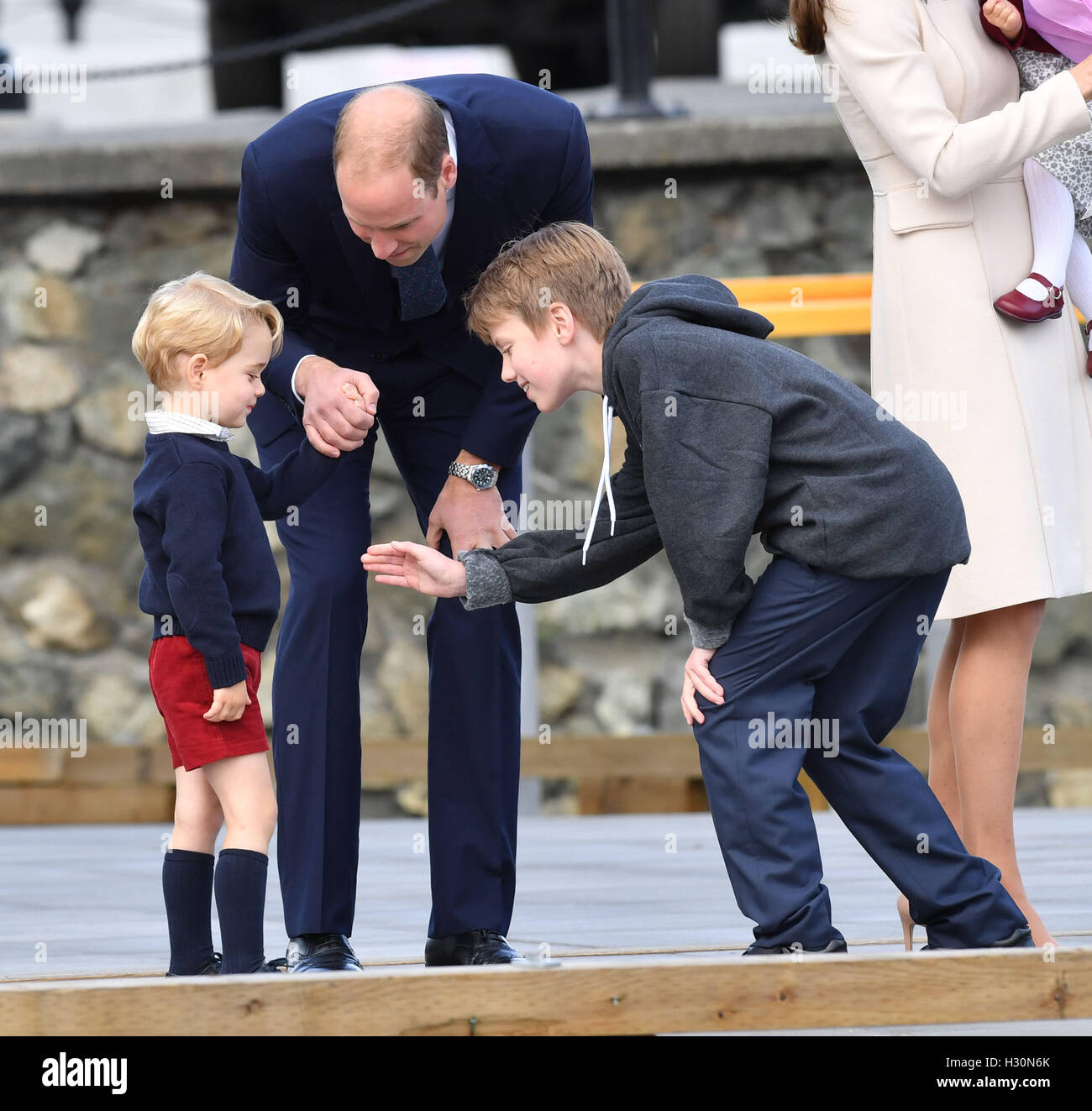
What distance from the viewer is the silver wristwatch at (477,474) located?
278cm

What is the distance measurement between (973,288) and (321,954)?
51.7 inches

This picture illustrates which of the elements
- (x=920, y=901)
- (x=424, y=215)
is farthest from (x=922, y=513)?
(x=424, y=215)

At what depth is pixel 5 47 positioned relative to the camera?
6.58 meters

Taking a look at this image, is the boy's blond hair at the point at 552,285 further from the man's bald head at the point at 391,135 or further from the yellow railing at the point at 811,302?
the yellow railing at the point at 811,302

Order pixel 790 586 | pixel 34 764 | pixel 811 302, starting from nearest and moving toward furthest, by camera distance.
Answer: pixel 790 586 → pixel 811 302 → pixel 34 764

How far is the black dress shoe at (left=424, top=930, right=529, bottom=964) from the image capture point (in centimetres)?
265

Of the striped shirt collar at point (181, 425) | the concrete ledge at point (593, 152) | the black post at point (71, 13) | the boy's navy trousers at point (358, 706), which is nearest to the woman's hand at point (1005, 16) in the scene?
the boy's navy trousers at point (358, 706)

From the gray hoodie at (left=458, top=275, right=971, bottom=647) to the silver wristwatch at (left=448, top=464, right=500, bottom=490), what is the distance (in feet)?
1.26

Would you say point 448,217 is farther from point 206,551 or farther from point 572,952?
point 572,952

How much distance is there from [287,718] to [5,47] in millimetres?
4670

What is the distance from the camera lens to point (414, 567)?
2.48m

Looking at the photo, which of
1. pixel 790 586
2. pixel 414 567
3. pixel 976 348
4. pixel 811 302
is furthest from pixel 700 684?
pixel 811 302

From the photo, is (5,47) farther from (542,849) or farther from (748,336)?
(748,336)

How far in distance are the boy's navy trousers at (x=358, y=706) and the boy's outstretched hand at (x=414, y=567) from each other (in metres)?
0.22
